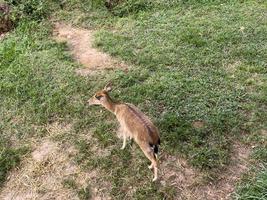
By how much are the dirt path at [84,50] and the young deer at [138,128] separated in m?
1.41

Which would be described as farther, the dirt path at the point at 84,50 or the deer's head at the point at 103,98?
the dirt path at the point at 84,50

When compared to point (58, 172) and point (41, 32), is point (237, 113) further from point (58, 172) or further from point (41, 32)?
point (41, 32)

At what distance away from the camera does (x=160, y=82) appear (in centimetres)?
645

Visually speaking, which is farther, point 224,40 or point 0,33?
point 0,33

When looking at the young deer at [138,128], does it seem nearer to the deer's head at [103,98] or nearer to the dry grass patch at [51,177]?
the deer's head at [103,98]

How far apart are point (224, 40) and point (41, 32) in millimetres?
3231

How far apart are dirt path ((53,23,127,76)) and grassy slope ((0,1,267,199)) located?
17cm

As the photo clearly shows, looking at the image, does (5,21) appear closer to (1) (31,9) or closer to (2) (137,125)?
(1) (31,9)

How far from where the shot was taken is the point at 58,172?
218 inches

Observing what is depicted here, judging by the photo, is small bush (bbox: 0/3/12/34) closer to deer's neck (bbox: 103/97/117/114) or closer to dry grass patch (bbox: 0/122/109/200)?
dry grass patch (bbox: 0/122/109/200)

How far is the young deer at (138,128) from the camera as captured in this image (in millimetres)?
4766

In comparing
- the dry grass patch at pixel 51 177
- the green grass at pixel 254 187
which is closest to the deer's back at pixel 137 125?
the dry grass patch at pixel 51 177

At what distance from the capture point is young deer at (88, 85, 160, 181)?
477 centimetres

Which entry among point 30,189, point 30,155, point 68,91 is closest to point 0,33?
point 68,91
